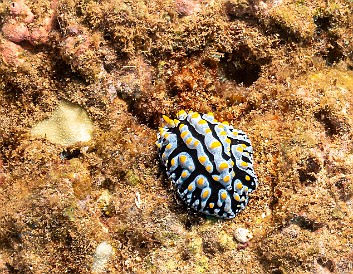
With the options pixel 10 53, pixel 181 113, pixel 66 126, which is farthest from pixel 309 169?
pixel 10 53

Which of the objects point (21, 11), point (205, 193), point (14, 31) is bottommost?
point (205, 193)

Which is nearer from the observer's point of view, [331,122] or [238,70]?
[331,122]

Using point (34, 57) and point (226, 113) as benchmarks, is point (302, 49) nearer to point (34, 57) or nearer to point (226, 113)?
point (226, 113)

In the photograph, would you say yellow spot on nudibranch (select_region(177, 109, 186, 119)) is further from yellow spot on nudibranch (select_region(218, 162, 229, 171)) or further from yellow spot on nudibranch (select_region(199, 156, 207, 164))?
yellow spot on nudibranch (select_region(218, 162, 229, 171))

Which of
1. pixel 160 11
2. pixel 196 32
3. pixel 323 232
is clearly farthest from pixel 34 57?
pixel 323 232

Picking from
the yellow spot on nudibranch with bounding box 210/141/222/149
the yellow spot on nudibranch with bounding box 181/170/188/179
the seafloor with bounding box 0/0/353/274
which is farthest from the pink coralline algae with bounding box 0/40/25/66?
the yellow spot on nudibranch with bounding box 210/141/222/149

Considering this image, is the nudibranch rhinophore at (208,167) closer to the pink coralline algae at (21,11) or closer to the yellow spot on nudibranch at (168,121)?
the yellow spot on nudibranch at (168,121)

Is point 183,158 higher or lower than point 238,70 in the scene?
lower

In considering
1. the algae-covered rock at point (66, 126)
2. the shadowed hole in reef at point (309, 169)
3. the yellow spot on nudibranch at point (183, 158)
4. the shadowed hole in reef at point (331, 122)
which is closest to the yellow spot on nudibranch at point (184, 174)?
the yellow spot on nudibranch at point (183, 158)

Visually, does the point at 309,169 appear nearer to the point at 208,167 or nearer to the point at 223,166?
the point at 223,166
